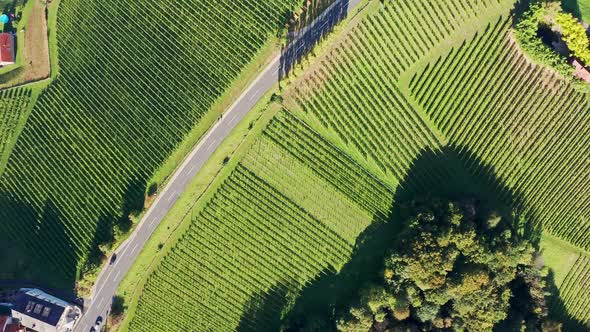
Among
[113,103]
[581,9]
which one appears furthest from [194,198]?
[581,9]

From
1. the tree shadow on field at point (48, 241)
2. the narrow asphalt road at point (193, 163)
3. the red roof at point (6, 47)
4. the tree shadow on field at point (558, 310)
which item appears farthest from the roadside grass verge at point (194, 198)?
the tree shadow on field at point (558, 310)

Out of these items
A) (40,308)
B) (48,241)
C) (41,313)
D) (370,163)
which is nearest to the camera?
(41,313)

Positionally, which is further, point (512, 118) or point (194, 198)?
point (194, 198)

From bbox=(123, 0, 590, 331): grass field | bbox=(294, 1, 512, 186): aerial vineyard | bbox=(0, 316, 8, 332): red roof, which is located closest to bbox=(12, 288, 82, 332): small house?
bbox=(0, 316, 8, 332): red roof

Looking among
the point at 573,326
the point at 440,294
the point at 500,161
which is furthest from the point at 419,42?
the point at 573,326

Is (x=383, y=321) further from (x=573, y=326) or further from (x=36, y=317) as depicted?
(x=36, y=317)

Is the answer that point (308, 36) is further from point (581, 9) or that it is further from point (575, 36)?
point (581, 9)
